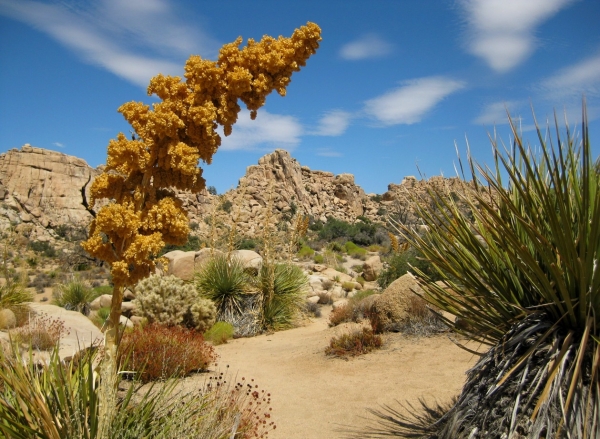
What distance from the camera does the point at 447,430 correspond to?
3.70 m

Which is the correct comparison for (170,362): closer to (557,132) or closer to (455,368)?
(455,368)

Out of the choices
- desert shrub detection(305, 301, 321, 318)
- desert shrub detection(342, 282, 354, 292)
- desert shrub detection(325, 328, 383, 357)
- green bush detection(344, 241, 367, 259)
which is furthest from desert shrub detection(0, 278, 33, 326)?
green bush detection(344, 241, 367, 259)

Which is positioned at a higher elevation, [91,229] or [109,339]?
[91,229]

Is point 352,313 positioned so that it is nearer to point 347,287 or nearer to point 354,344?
point 354,344

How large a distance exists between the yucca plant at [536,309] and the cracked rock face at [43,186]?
4304 cm

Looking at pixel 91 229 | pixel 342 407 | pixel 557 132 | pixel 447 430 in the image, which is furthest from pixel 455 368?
pixel 91 229

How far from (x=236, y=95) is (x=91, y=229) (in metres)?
1.64

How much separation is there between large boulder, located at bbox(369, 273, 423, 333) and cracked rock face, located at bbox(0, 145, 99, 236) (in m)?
38.1

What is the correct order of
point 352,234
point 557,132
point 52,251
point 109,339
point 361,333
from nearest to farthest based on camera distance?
point 557,132
point 109,339
point 361,333
point 52,251
point 352,234

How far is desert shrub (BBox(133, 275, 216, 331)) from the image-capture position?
11.0 metres

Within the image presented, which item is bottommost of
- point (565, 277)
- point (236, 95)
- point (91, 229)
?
point (565, 277)

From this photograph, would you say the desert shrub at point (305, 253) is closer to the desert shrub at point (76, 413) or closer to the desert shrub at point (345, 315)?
the desert shrub at point (345, 315)

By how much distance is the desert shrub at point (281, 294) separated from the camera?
12156mm

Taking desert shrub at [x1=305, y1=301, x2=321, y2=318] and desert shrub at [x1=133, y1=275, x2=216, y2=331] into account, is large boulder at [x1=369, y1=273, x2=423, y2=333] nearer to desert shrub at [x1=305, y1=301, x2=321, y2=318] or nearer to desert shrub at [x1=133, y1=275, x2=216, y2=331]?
desert shrub at [x1=133, y1=275, x2=216, y2=331]
